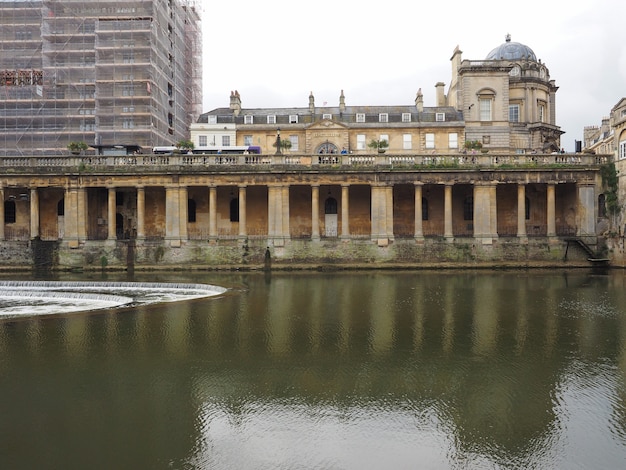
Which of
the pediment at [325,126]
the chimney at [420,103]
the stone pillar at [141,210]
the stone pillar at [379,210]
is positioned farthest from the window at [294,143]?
the stone pillar at [141,210]

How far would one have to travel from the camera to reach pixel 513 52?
57531 mm

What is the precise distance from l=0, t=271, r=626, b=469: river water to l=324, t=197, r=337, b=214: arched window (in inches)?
777

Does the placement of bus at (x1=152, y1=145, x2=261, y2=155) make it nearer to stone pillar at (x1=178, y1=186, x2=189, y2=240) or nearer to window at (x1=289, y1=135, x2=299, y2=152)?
stone pillar at (x1=178, y1=186, x2=189, y2=240)

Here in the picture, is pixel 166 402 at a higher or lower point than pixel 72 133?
lower

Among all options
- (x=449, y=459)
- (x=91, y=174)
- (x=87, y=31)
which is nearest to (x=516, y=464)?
(x=449, y=459)

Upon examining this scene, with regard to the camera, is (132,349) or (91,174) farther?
(91,174)

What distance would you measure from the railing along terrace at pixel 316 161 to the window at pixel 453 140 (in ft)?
50.8

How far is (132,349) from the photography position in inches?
555

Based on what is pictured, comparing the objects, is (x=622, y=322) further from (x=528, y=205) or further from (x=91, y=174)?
(x=91, y=174)

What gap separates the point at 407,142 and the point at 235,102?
18217mm

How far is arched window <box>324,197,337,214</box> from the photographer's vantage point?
39.8 m

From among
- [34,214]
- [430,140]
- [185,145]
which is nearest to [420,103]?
[430,140]

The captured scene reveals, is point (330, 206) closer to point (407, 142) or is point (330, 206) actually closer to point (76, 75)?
point (407, 142)

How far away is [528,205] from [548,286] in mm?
16349
